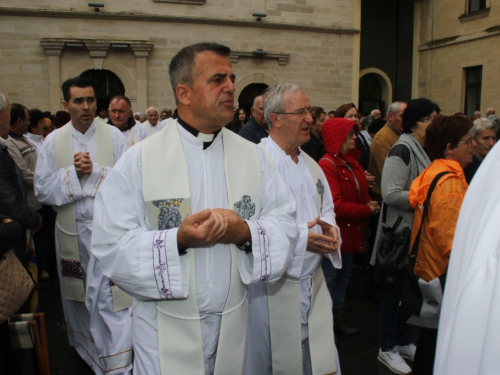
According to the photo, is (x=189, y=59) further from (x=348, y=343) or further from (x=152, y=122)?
(x=152, y=122)

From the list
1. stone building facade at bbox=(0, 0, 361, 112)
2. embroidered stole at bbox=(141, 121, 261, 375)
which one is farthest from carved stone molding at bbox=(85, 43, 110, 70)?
embroidered stole at bbox=(141, 121, 261, 375)

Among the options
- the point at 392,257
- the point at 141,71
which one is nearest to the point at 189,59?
the point at 392,257

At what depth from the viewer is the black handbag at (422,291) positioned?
289 centimetres

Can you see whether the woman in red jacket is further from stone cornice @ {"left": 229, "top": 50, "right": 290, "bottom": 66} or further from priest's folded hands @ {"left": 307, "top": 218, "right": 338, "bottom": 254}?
stone cornice @ {"left": 229, "top": 50, "right": 290, "bottom": 66}

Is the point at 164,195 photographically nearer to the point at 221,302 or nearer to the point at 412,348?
the point at 221,302

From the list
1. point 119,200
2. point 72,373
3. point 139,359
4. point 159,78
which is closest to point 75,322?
point 72,373

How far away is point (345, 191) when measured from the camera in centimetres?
408

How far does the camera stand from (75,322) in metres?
3.97

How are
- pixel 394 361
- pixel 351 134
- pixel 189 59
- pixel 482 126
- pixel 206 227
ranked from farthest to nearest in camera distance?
pixel 482 126 → pixel 351 134 → pixel 394 361 → pixel 189 59 → pixel 206 227

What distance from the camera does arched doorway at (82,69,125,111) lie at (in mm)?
14797

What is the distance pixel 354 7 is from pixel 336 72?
2.27 m

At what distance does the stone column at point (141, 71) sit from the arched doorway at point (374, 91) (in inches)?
364

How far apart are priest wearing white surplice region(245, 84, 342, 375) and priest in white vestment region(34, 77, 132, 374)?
1166mm

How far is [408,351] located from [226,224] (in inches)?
111
